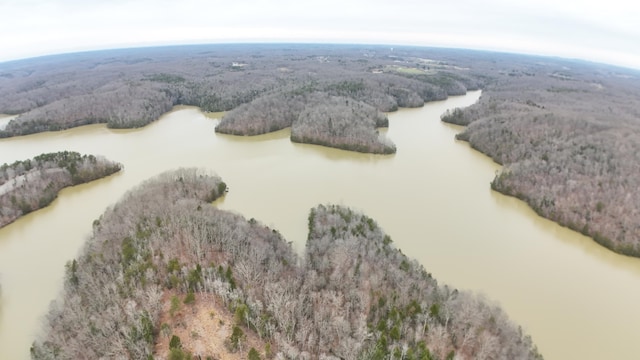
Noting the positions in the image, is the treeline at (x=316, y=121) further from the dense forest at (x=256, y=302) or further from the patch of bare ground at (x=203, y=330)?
the patch of bare ground at (x=203, y=330)

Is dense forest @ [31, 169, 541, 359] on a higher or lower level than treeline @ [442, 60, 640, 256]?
lower

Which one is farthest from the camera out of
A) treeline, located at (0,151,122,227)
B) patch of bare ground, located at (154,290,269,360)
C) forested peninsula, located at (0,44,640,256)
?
forested peninsula, located at (0,44,640,256)

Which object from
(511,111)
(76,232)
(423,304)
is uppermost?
(511,111)

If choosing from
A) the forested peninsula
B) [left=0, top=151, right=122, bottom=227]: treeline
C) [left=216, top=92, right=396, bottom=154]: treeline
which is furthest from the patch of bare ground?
[left=216, top=92, right=396, bottom=154]: treeline

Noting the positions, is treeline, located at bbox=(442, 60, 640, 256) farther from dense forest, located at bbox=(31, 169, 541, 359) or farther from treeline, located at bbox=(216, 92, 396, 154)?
dense forest, located at bbox=(31, 169, 541, 359)

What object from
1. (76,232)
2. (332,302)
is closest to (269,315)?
(332,302)

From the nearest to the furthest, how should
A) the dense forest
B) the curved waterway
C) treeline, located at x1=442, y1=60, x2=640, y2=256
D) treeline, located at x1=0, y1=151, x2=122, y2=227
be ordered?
the dense forest < the curved waterway < treeline, located at x1=442, y1=60, x2=640, y2=256 < treeline, located at x1=0, y1=151, x2=122, y2=227

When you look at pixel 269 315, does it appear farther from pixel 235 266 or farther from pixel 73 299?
pixel 73 299
